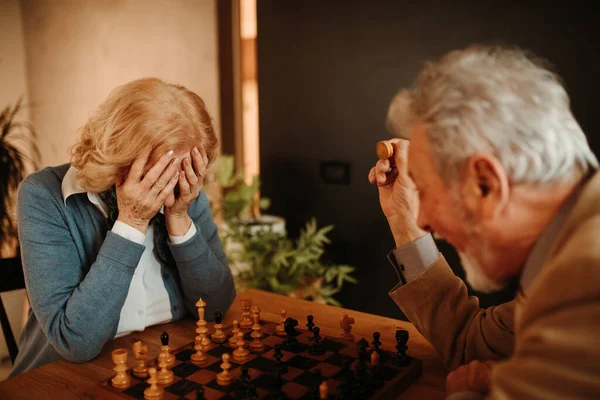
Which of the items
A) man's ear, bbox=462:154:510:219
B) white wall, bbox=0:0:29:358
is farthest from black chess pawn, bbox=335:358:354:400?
white wall, bbox=0:0:29:358

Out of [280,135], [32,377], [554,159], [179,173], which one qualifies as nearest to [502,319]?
[554,159]

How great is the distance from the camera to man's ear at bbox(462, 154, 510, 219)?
862mm

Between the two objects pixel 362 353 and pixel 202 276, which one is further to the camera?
pixel 202 276

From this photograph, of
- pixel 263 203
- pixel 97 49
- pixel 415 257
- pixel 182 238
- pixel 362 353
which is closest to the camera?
pixel 362 353

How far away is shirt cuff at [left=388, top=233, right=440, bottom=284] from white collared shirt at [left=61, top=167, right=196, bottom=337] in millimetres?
673

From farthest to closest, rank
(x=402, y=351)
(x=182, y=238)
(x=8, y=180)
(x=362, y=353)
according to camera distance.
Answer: (x=8, y=180), (x=182, y=238), (x=402, y=351), (x=362, y=353)

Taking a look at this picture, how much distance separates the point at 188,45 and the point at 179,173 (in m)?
2.76

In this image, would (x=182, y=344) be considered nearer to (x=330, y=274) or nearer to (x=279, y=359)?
(x=279, y=359)

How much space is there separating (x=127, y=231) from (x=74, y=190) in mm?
221

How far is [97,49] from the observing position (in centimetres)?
392

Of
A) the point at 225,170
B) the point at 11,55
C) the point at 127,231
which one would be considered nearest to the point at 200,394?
the point at 127,231

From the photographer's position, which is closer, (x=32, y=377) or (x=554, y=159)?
(x=554, y=159)

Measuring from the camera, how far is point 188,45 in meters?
4.01

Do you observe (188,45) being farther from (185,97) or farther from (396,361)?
(396,361)
